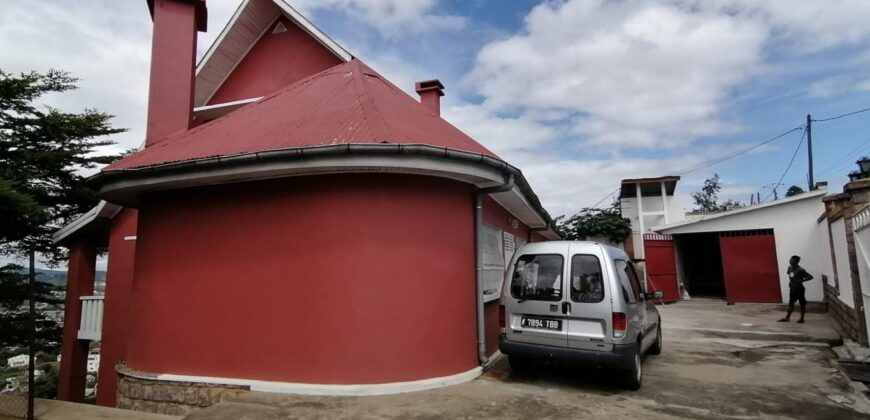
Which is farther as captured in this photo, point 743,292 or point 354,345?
Answer: point 743,292

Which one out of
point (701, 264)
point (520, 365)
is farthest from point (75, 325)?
point (701, 264)

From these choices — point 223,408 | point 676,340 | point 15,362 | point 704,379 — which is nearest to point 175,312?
point 223,408

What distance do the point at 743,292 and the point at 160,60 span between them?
19.6 meters

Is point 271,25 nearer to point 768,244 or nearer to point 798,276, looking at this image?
point 798,276

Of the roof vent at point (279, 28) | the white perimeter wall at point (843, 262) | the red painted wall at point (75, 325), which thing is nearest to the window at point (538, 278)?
the white perimeter wall at point (843, 262)

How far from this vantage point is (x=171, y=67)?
8656 millimetres

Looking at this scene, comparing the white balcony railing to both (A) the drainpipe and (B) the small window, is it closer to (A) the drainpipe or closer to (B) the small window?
(A) the drainpipe

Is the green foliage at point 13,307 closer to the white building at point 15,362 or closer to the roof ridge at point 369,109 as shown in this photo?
the white building at point 15,362

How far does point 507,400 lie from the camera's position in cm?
501

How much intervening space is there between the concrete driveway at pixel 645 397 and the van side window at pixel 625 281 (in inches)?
43.1

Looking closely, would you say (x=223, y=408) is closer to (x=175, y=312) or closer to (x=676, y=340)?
(x=175, y=312)

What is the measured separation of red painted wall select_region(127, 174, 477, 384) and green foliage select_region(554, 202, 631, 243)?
54.9ft

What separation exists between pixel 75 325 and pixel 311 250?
31.6ft

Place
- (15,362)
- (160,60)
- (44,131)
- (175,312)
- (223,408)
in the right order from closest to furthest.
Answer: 1. (223,408)
2. (175,312)
3. (160,60)
4. (15,362)
5. (44,131)
